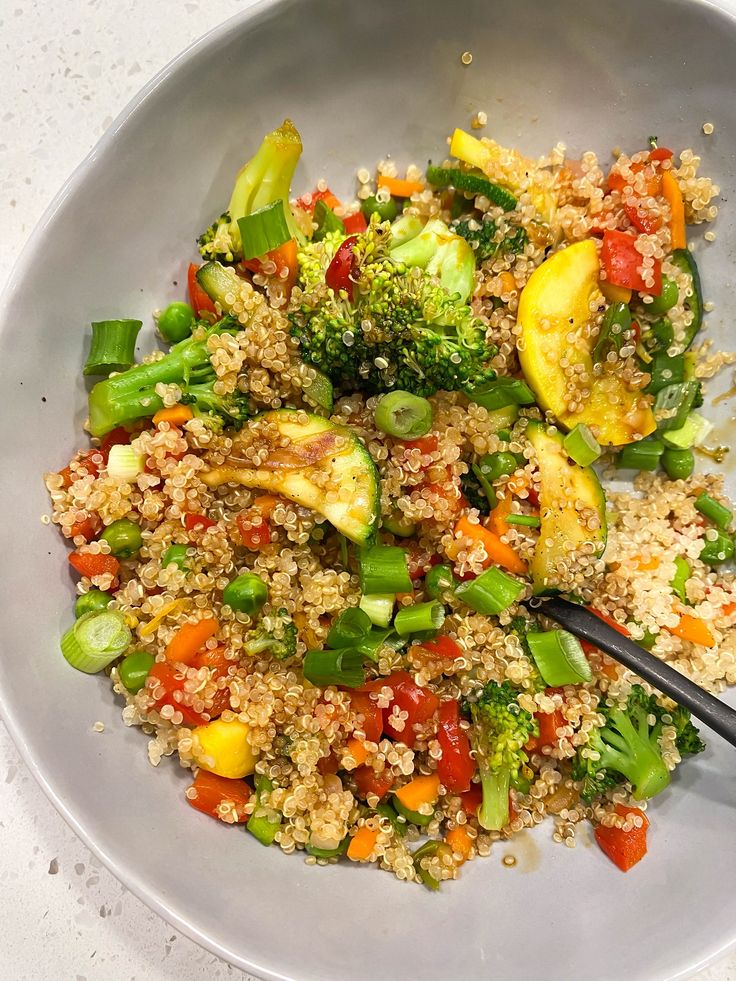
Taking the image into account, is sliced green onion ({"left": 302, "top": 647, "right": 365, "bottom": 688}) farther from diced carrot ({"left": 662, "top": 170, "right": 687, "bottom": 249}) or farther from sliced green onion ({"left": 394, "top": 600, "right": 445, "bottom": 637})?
diced carrot ({"left": 662, "top": 170, "right": 687, "bottom": 249})

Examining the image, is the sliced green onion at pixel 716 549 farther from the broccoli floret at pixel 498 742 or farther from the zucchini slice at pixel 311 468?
the zucchini slice at pixel 311 468

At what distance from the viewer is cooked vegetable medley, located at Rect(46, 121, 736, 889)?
1.73 metres

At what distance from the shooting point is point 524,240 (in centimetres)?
191

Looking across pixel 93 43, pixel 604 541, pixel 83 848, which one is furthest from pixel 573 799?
pixel 93 43

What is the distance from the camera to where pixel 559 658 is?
1800 millimetres

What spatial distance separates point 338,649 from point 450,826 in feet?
1.90

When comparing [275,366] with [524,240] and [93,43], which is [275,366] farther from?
[93,43]

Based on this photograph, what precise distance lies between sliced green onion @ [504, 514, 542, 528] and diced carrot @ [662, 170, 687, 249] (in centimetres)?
87

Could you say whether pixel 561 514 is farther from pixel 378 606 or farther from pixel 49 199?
pixel 49 199

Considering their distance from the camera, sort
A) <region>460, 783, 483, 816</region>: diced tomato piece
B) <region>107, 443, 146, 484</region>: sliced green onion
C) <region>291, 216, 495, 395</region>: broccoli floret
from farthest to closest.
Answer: <region>460, 783, 483, 816</region>: diced tomato piece
<region>107, 443, 146, 484</region>: sliced green onion
<region>291, 216, 495, 395</region>: broccoli floret

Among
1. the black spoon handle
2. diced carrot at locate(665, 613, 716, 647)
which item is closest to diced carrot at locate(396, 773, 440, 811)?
the black spoon handle

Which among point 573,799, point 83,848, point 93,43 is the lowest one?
point 83,848

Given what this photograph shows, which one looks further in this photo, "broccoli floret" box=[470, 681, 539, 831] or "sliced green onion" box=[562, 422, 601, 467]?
"sliced green onion" box=[562, 422, 601, 467]

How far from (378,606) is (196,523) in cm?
49
